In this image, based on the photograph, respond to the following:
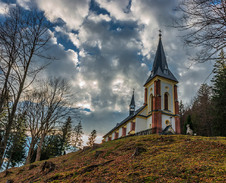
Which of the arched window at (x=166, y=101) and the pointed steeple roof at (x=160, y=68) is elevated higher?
the pointed steeple roof at (x=160, y=68)

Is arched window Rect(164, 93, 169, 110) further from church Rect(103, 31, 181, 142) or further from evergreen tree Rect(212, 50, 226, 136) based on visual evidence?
evergreen tree Rect(212, 50, 226, 136)

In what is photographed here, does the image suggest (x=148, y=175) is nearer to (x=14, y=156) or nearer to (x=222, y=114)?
(x=222, y=114)

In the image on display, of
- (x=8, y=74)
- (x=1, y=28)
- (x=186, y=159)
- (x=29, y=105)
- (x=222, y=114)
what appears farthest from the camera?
(x=222, y=114)

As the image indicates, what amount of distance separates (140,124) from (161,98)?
18.8 ft

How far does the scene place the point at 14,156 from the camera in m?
27.6

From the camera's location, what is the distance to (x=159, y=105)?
88.3ft

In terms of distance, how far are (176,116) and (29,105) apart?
21.8m

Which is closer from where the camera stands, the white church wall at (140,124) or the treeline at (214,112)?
the treeline at (214,112)

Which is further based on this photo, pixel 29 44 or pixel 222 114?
pixel 222 114

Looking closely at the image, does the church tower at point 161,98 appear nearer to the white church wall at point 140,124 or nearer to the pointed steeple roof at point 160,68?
the pointed steeple roof at point 160,68

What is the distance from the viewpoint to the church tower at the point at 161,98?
86.6 feet

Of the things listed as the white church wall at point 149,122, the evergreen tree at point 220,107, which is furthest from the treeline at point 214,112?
the white church wall at point 149,122

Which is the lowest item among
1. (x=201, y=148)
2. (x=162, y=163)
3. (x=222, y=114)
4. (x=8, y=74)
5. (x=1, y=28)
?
(x=162, y=163)

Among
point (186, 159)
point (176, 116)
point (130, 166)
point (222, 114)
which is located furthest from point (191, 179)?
point (176, 116)
